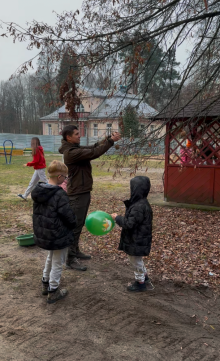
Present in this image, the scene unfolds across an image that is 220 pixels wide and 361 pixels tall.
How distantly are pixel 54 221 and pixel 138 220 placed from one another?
952 millimetres

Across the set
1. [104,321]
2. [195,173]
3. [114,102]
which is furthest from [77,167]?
[195,173]

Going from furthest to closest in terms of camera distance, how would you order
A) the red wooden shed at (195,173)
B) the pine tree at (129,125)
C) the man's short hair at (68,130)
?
the red wooden shed at (195,173), the pine tree at (129,125), the man's short hair at (68,130)

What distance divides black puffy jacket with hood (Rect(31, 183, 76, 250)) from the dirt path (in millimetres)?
728

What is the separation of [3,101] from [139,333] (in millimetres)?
57622

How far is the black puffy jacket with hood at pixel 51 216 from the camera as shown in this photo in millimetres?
3316

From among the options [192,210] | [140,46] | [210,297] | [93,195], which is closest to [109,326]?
[210,297]

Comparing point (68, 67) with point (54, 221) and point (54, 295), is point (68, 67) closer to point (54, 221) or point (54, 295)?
point (54, 221)

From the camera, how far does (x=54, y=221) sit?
3342 millimetres

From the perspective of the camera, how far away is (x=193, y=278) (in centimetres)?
423

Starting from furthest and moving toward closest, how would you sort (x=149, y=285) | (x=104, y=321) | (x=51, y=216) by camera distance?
(x=149, y=285) → (x=51, y=216) → (x=104, y=321)

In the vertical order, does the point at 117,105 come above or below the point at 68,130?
above

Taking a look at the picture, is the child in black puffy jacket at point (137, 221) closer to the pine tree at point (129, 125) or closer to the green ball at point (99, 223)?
the green ball at point (99, 223)

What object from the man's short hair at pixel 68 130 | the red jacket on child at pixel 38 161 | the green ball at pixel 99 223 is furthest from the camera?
the red jacket on child at pixel 38 161

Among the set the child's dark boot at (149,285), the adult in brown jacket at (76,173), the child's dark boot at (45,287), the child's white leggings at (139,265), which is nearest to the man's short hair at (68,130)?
the adult in brown jacket at (76,173)
